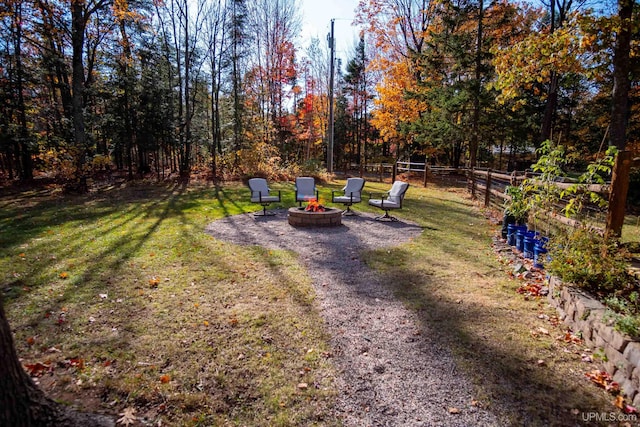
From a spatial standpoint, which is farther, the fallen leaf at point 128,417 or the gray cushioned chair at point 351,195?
the gray cushioned chair at point 351,195

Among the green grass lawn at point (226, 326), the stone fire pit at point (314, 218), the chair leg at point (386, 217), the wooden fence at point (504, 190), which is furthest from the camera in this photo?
the chair leg at point (386, 217)

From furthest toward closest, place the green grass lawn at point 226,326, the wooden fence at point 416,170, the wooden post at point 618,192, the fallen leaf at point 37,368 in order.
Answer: the wooden fence at point 416,170
the wooden post at point 618,192
the fallen leaf at point 37,368
the green grass lawn at point 226,326

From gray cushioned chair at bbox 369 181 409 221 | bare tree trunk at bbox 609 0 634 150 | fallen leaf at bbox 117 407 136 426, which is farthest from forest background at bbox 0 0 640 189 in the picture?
fallen leaf at bbox 117 407 136 426

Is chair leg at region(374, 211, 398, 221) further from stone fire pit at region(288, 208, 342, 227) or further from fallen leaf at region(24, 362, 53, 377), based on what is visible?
fallen leaf at region(24, 362, 53, 377)

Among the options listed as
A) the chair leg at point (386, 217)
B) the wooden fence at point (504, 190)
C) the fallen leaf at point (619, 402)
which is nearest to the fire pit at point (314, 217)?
the chair leg at point (386, 217)

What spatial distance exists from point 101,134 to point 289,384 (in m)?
19.8

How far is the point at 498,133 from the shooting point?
1852 centimetres

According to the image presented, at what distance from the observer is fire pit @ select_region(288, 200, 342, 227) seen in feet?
24.2

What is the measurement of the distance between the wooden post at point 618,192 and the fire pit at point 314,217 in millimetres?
4827

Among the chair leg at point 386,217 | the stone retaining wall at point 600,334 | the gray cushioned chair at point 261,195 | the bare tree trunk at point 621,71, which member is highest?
the bare tree trunk at point 621,71

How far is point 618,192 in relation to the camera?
3803 mm

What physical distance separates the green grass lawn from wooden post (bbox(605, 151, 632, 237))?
132cm

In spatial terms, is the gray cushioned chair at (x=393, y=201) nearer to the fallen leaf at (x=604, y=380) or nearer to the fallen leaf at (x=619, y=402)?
the fallen leaf at (x=604, y=380)

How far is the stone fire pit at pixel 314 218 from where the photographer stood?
24.2 feet
